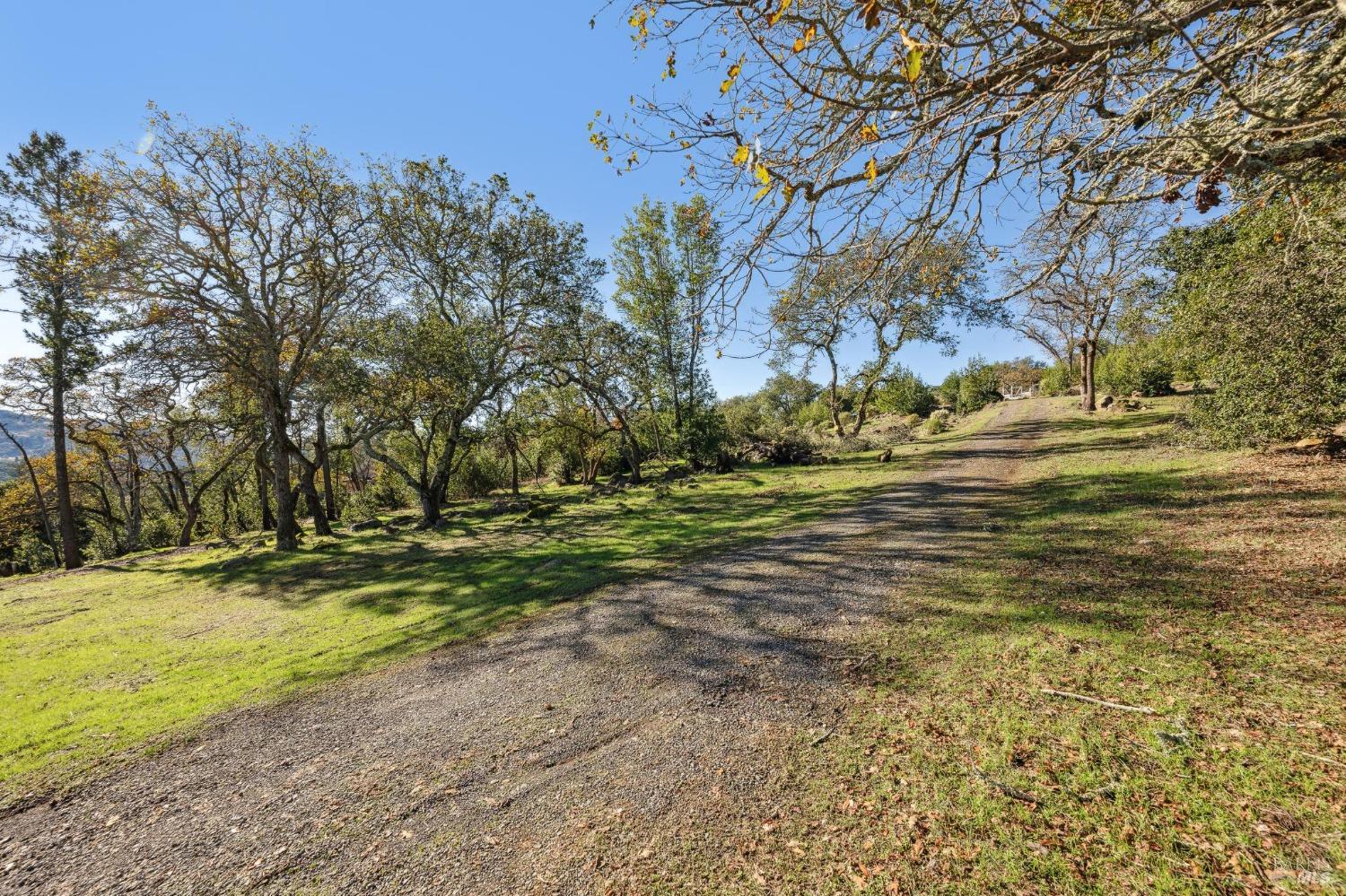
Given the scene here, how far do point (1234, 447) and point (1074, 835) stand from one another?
1241cm

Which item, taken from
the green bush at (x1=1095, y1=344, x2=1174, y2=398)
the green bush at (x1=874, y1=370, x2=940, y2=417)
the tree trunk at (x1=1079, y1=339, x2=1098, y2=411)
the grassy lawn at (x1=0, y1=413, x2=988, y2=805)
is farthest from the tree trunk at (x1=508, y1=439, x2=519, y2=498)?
the green bush at (x1=1095, y1=344, x2=1174, y2=398)

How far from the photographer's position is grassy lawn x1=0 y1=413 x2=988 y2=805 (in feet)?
15.7

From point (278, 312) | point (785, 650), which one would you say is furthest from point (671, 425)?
point (785, 650)

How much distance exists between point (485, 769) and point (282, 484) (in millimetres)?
15202

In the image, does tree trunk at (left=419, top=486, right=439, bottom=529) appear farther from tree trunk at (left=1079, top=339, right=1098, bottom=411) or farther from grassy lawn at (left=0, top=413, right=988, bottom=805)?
tree trunk at (left=1079, top=339, right=1098, bottom=411)

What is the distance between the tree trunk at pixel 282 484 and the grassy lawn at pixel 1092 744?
1667 cm

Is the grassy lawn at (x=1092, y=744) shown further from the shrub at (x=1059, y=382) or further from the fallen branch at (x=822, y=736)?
the shrub at (x=1059, y=382)

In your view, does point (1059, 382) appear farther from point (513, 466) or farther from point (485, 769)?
point (485, 769)

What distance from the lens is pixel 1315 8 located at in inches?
152

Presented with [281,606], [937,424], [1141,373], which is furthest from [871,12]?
[1141,373]

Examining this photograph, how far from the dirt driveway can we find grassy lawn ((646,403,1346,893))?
428 millimetres

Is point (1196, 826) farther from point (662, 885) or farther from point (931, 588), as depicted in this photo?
point (931, 588)

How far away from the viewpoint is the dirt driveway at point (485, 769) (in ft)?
8.75

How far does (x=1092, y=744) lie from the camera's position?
288 centimetres
